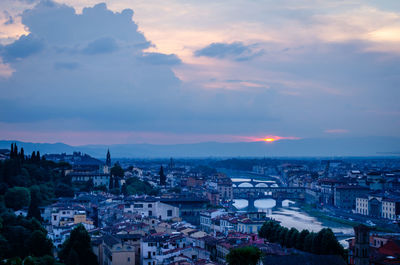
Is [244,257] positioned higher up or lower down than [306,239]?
→ higher up

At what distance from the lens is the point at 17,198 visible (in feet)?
75.7

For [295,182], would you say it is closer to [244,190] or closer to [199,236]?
[244,190]

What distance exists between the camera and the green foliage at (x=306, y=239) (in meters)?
17.6

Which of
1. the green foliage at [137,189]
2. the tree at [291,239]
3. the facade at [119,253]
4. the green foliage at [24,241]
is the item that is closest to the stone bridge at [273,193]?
the green foliage at [137,189]

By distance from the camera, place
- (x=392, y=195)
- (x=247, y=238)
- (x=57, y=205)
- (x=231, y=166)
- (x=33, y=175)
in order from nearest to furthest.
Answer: (x=247, y=238), (x=57, y=205), (x=33, y=175), (x=392, y=195), (x=231, y=166)

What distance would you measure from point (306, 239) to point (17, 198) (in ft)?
36.5

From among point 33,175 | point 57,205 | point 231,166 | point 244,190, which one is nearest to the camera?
point 57,205

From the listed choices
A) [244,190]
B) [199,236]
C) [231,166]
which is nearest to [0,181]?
[199,236]

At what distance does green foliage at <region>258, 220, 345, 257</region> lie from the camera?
57.8 feet

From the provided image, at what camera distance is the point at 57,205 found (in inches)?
924

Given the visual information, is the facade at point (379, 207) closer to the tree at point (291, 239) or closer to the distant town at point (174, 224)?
the distant town at point (174, 224)

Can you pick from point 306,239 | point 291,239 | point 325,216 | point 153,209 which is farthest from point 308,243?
point 325,216

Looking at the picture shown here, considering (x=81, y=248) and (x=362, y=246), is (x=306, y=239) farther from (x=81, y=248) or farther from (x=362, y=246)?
(x=81, y=248)

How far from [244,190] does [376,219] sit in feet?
70.9
